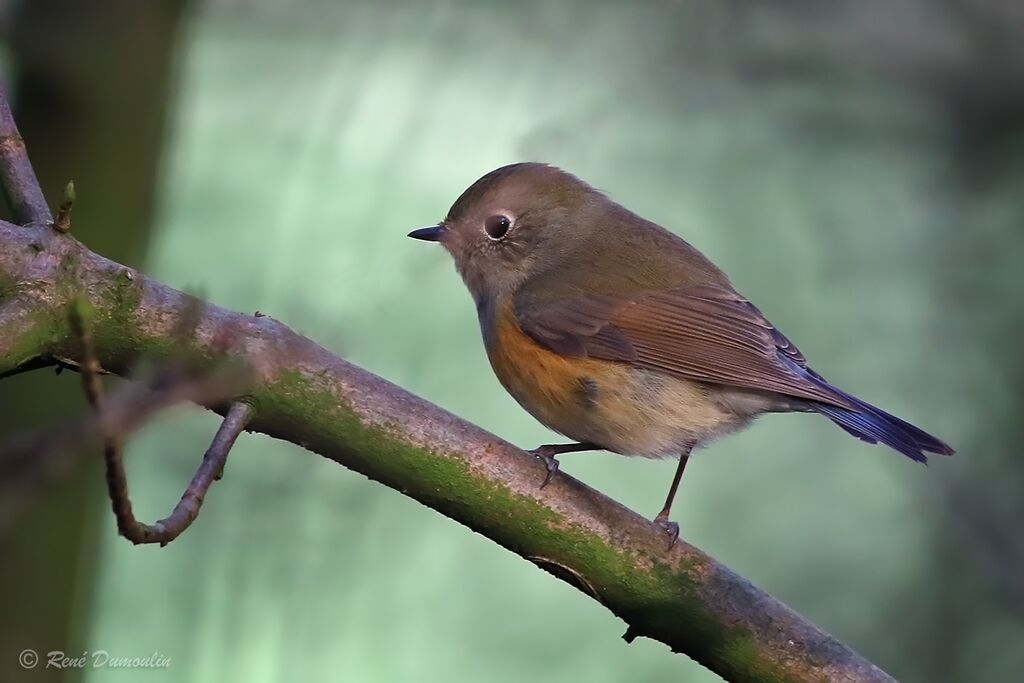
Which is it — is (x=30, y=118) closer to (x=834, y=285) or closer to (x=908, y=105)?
(x=834, y=285)

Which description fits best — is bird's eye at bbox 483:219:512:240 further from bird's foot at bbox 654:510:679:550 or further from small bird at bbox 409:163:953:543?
bird's foot at bbox 654:510:679:550

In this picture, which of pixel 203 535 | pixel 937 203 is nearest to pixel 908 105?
pixel 937 203

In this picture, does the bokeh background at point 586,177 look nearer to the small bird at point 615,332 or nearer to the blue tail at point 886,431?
the small bird at point 615,332

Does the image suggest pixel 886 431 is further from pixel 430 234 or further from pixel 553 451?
pixel 430 234

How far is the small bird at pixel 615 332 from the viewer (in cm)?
358

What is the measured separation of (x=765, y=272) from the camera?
20.6ft

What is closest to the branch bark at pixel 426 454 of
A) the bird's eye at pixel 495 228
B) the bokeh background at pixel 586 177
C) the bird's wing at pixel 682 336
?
the bird's wing at pixel 682 336

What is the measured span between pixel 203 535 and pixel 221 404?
9.75 ft

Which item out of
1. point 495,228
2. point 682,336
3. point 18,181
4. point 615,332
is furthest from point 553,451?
point 18,181

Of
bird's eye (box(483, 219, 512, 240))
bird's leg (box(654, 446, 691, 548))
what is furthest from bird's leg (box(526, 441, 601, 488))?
bird's eye (box(483, 219, 512, 240))

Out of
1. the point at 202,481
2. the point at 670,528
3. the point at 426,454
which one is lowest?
the point at 202,481

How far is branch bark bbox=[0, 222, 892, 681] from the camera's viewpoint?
2.40 m

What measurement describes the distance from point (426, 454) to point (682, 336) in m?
1.45

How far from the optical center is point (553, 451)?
127 inches
